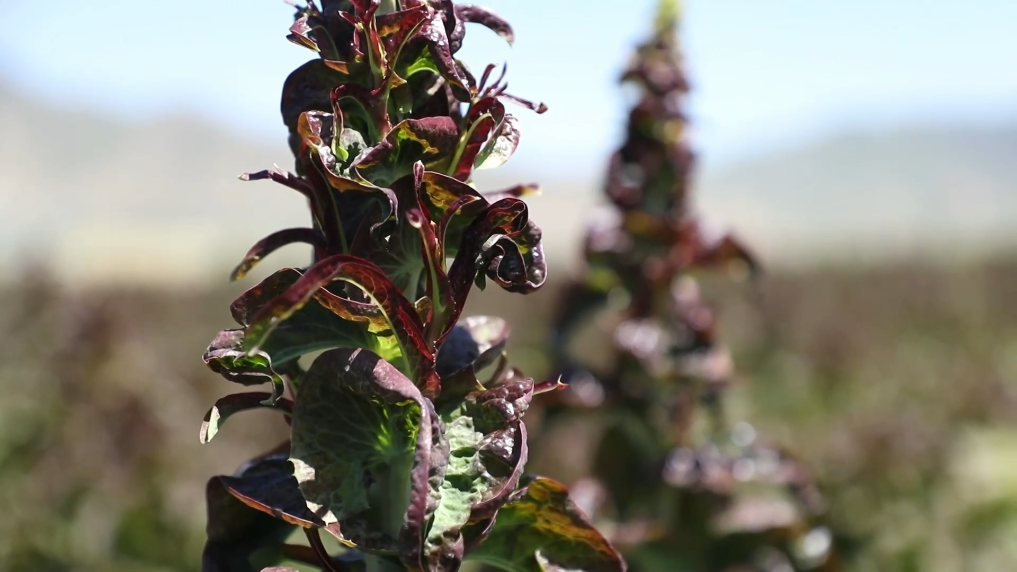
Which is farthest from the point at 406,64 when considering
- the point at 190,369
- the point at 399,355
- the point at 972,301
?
the point at 972,301

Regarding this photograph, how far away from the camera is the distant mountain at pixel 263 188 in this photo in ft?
366

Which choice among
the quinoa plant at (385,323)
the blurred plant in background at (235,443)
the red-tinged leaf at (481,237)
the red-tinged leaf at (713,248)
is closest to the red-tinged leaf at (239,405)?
the quinoa plant at (385,323)

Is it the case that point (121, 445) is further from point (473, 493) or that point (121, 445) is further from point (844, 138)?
point (844, 138)

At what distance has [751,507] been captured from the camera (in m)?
3.07

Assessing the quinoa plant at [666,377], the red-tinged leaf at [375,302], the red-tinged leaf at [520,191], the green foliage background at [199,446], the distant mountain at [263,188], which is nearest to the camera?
the red-tinged leaf at [375,302]

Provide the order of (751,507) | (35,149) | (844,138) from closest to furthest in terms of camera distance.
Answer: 1. (751,507)
2. (35,149)
3. (844,138)

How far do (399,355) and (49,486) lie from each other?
501 centimetres

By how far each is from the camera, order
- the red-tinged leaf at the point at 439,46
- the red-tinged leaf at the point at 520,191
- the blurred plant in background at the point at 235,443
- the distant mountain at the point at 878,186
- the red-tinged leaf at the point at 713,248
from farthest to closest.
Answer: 1. the distant mountain at the point at 878,186
2. the blurred plant in background at the point at 235,443
3. the red-tinged leaf at the point at 713,248
4. the red-tinged leaf at the point at 520,191
5. the red-tinged leaf at the point at 439,46

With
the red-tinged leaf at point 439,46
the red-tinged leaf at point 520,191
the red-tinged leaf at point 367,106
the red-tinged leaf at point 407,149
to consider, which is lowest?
the red-tinged leaf at point 520,191

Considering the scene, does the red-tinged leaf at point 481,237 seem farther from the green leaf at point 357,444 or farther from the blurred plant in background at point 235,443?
the blurred plant in background at point 235,443

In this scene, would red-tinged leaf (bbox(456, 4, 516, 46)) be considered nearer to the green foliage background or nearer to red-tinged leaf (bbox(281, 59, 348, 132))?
red-tinged leaf (bbox(281, 59, 348, 132))

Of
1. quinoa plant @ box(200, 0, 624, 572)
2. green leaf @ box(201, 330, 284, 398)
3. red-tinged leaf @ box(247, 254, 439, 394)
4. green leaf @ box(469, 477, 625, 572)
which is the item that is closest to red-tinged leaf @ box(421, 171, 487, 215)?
quinoa plant @ box(200, 0, 624, 572)

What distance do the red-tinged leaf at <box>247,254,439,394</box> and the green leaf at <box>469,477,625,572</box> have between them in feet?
0.75

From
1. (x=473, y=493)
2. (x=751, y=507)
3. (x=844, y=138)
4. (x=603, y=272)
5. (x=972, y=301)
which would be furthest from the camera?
(x=844, y=138)
